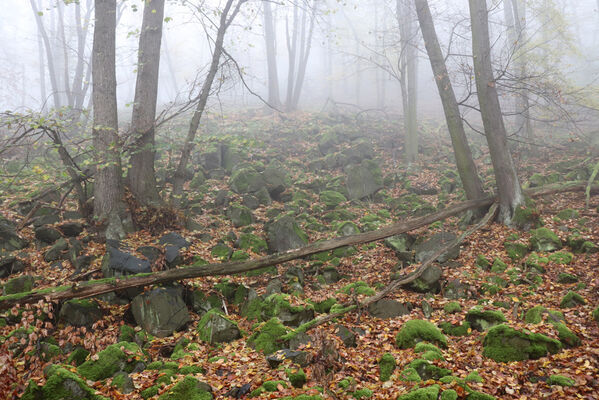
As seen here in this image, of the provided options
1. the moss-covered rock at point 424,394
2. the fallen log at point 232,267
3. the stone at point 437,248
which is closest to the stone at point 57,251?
the fallen log at point 232,267

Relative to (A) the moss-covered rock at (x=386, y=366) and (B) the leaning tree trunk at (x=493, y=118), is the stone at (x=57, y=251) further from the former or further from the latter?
(B) the leaning tree trunk at (x=493, y=118)

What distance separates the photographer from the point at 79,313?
6.04m

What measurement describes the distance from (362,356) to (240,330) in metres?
2.15

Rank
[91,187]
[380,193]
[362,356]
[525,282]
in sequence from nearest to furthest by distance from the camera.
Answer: [362,356], [525,282], [91,187], [380,193]

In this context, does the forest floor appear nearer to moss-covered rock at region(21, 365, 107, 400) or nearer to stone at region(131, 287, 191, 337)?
moss-covered rock at region(21, 365, 107, 400)

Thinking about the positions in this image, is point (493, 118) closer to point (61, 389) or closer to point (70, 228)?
point (61, 389)

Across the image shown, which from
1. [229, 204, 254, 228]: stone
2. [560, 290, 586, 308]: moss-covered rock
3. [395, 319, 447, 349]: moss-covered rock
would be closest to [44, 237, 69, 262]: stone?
[229, 204, 254, 228]: stone

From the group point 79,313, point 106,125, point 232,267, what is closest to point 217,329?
point 232,267

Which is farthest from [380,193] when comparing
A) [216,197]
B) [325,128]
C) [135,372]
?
[135,372]

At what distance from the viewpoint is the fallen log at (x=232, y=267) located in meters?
5.84

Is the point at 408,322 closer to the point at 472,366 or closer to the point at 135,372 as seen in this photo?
the point at 472,366

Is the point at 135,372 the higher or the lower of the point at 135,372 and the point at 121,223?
the lower

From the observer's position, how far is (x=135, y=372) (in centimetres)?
494

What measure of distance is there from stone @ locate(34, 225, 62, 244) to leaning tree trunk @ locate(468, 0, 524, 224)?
34.8 ft
